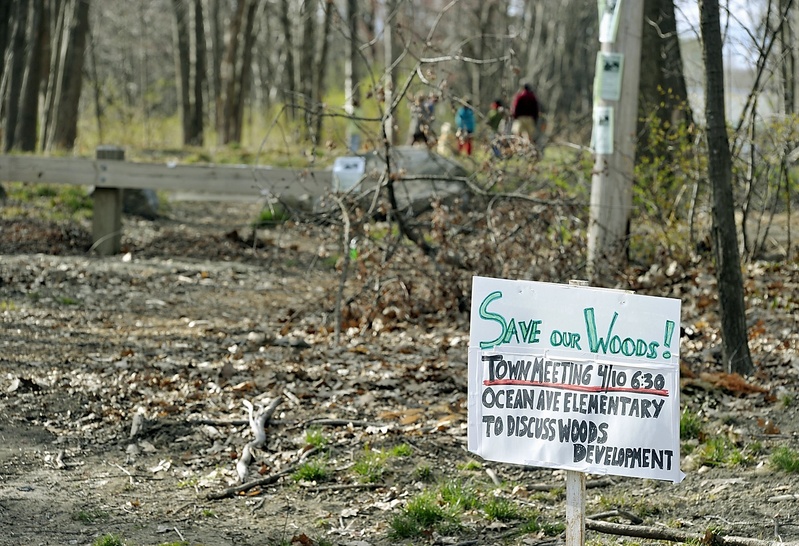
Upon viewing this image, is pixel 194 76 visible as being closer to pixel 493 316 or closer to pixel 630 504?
pixel 630 504

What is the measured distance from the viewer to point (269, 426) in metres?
6.24

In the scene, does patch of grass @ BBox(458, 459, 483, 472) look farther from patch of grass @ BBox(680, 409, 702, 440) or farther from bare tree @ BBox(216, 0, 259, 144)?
bare tree @ BBox(216, 0, 259, 144)

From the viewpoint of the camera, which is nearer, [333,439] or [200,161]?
[333,439]

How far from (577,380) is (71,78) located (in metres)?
19.5

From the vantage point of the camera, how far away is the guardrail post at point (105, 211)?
37.4 feet

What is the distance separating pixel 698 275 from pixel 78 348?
5488 millimetres

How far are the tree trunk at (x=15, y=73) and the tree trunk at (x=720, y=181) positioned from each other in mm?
Result: 13915

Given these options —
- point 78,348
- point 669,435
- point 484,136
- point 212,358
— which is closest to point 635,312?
point 669,435

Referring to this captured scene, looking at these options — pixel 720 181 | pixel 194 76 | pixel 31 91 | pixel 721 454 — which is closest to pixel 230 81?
pixel 194 76

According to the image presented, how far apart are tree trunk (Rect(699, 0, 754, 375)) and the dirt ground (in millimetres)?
584

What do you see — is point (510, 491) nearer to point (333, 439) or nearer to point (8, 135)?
point (333, 439)

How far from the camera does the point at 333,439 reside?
6.07 m

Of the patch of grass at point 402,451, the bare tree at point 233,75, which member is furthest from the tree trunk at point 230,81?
the patch of grass at point 402,451

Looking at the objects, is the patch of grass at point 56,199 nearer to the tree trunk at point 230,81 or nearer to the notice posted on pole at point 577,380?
the notice posted on pole at point 577,380
